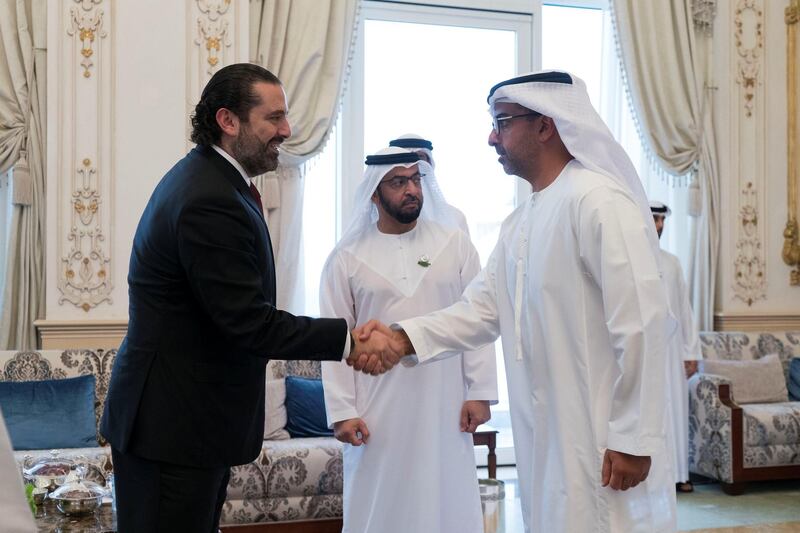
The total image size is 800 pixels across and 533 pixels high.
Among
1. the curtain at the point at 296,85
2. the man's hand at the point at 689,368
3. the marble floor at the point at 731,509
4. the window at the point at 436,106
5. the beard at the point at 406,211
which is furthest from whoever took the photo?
the window at the point at 436,106

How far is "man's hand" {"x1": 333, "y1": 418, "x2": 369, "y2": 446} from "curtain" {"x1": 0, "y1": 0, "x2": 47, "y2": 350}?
2.79 m

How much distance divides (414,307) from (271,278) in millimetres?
915

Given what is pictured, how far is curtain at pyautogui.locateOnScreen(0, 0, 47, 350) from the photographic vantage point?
16.8 ft

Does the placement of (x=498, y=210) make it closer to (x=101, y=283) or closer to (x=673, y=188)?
(x=673, y=188)

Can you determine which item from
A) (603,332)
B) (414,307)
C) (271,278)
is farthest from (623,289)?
(414,307)

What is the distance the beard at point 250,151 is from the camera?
2.38m

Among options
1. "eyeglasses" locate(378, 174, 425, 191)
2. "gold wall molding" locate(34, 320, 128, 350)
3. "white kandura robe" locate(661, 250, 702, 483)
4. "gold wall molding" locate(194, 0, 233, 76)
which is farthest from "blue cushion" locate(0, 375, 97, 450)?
"white kandura robe" locate(661, 250, 702, 483)

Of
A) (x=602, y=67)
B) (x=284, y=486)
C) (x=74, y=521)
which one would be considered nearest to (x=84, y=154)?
(x=284, y=486)

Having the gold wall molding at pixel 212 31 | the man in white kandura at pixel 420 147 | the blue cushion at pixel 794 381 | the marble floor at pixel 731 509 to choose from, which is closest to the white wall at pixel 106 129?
the gold wall molding at pixel 212 31

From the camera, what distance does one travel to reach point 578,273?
223 cm

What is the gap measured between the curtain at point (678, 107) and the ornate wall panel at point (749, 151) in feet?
0.75

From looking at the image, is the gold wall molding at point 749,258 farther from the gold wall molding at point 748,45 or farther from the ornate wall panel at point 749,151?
the gold wall molding at point 748,45

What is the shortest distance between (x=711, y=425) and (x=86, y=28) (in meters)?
4.38

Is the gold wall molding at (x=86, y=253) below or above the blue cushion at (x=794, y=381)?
above
